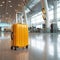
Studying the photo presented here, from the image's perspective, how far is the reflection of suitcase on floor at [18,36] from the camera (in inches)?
312

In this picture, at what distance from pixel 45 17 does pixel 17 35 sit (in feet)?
74.8

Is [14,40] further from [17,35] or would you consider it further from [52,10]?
[52,10]

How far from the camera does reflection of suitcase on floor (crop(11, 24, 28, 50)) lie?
7.93 metres

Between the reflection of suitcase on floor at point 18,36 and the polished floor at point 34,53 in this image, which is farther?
the reflection of suitcase on floor at point 18,36

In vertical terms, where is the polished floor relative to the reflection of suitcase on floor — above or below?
below

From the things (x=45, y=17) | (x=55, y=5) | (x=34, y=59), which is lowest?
(x=34, y=59)

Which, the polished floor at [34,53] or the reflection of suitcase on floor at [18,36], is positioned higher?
the reflection of suitcase on floor at [18,36]

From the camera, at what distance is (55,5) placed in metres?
39.5

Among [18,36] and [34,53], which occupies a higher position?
[18,36]

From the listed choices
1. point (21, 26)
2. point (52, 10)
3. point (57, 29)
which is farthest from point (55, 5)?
point (21, 26)

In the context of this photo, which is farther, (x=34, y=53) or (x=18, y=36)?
(x=18, y=36)

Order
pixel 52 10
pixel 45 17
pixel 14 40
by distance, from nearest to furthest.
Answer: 1. pixel 14 40
2. pixel 45 17
3. pixel 52 10

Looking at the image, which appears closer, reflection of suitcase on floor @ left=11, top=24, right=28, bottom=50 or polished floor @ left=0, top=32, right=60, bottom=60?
polished floor @ left=0, top=32, right=60, bottom=60

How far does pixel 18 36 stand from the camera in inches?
315
